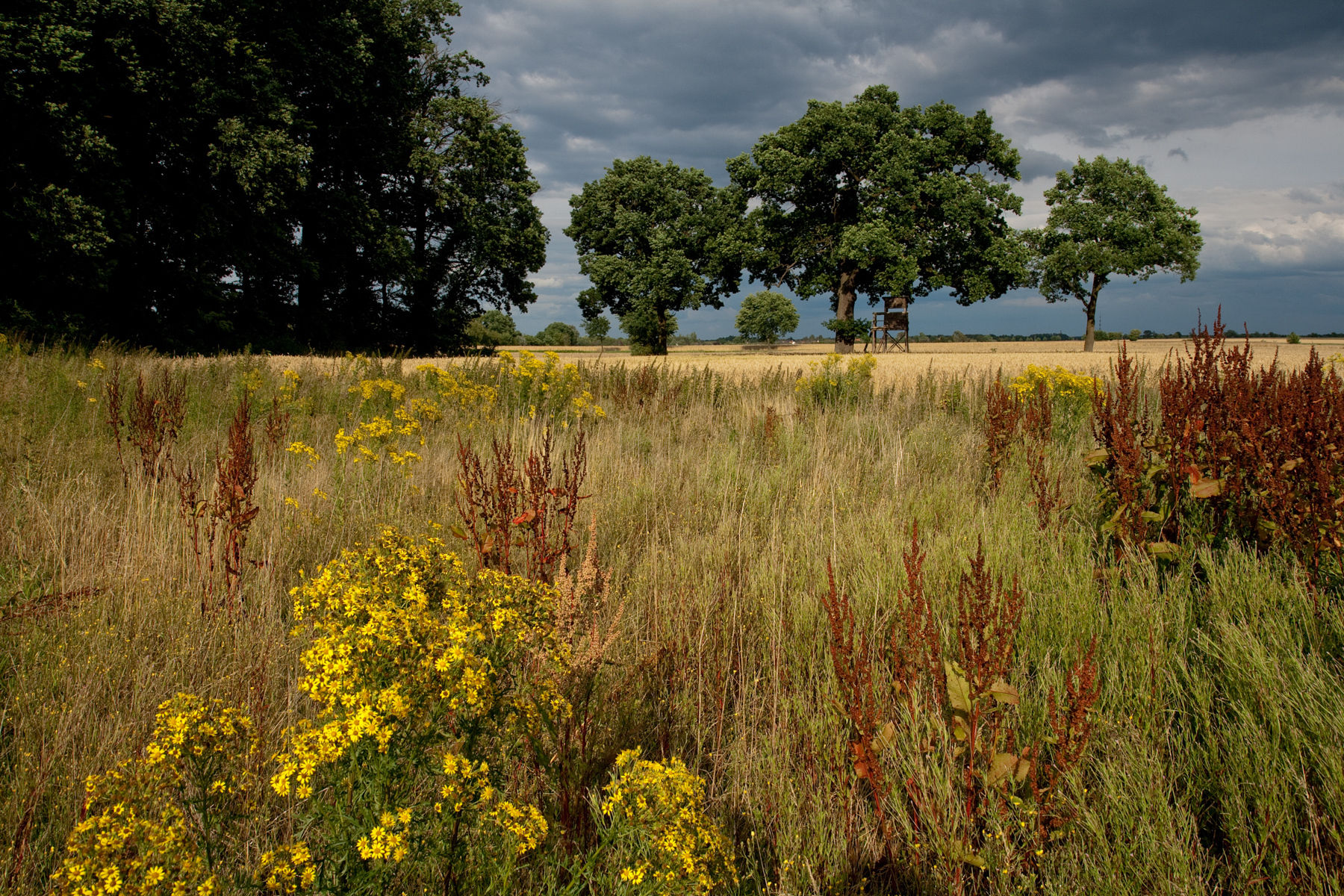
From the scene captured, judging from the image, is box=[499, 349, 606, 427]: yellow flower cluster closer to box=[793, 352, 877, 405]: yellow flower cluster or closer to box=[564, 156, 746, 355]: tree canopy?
box=[793, 352, 877, 405]: yellow flower cluster

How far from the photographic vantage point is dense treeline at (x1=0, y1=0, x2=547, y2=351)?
13914 mm

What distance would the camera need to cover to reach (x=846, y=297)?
3297 centimetres

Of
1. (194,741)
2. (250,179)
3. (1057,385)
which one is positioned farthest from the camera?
(250,179)

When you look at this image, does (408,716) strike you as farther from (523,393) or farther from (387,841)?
(523,393)

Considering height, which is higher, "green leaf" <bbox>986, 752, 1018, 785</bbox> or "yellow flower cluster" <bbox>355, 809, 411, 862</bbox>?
"yellow flower cluster" <bbox>355, 809, 411, 862</bbox>

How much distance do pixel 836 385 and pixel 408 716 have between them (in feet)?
28.5

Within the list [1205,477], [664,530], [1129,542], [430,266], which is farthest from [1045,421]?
[430,266]

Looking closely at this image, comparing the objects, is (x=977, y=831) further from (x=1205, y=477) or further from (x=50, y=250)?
(x=50, y=250)

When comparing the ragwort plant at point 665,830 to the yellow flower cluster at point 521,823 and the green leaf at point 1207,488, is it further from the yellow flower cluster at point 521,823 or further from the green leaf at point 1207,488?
the green leaf at point 1207,488

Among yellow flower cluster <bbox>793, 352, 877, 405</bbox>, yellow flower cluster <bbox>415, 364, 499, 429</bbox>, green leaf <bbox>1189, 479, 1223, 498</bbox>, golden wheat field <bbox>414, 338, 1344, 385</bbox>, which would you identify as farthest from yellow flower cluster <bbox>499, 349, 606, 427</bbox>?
green leaf <bbox>1189, 479, 1223, 498</bbox>

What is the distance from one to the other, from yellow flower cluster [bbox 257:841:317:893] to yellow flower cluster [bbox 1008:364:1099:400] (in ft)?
23.2

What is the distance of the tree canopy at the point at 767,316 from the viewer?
76.9 metres

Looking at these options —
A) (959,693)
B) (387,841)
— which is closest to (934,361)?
(959,693)

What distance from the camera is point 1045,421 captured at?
5602 mm
